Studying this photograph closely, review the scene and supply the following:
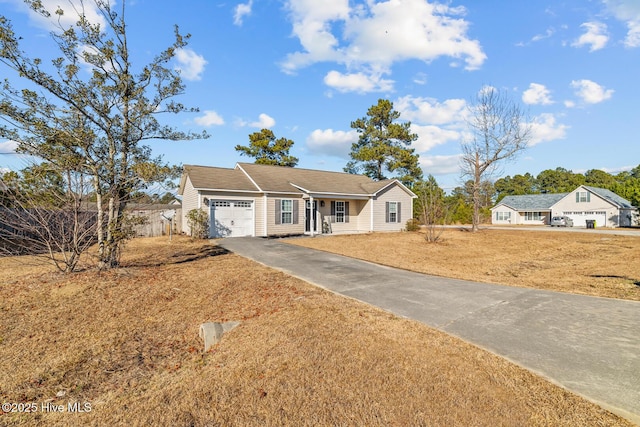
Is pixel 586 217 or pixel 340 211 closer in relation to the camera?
pixel 340 211

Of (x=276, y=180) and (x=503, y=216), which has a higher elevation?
(x=276, y=180)

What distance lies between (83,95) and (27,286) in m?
4.54

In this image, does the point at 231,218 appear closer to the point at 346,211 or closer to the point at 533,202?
the point at 346,211

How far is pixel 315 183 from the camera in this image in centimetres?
2075

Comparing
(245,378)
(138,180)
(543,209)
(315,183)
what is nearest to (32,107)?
(138,180)

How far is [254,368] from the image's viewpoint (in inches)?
136

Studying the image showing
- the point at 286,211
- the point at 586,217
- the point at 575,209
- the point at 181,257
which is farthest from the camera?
the point at 575,209

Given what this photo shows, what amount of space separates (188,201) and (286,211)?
5.64m

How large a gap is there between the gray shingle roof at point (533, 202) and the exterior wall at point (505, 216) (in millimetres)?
733

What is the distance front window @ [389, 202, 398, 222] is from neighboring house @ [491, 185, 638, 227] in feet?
100

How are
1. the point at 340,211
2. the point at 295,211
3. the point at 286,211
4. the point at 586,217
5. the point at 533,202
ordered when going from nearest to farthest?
the point at 286,211 → the point at 295,211 → the point at 340,211 → the point at 586,217 → the point at 533,202

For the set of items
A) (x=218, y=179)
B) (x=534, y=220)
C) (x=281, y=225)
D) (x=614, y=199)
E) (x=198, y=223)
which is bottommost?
(x=534, y=220)

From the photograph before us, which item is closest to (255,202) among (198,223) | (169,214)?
(198,223)

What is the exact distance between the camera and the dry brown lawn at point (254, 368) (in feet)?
8.85
